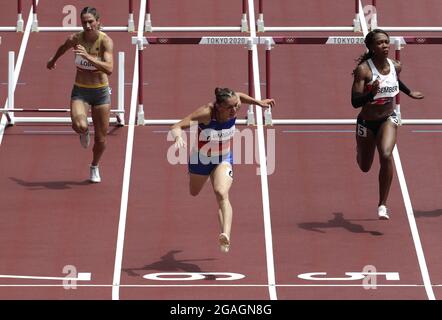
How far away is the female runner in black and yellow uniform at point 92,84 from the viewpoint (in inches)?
820

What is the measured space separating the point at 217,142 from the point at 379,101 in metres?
2.26

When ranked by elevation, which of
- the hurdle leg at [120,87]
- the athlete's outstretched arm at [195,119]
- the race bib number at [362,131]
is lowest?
the athlete's outstretched arm at [195,119]

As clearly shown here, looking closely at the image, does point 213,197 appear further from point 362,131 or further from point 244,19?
point 244,19

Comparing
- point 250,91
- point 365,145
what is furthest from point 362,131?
point 250,91

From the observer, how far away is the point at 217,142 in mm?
18719

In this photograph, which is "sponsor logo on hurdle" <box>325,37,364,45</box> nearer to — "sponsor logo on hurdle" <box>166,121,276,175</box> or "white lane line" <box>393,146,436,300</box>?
"sponsor logo on hurdle" <box>166,121,276,175</box>

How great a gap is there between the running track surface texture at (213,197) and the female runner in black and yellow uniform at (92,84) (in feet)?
1.97

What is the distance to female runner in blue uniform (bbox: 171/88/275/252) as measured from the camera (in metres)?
18.5

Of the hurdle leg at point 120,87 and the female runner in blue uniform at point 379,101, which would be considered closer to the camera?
the female runner in blue uniform at point 379,101

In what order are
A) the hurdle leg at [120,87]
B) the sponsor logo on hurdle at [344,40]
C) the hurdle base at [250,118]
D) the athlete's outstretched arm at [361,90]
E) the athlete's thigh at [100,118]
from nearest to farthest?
the athlete's outstretched arm at [361,90], the athlete's thigh at [100,118], the hurdle leg at [120,87], the hurdle base at [250,118], the sponsor logo on hurdle at [344,40]

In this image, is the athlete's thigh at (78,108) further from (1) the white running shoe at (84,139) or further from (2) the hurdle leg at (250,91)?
(2) the hurdle leg at (250,91)

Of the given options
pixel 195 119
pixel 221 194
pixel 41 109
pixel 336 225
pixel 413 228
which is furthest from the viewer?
pixel 41 109

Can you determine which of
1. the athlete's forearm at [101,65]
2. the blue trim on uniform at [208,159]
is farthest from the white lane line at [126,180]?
the athlete's forearm at [101,65]

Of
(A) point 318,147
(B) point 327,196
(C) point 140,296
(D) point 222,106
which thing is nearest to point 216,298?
(C) point 140,296
